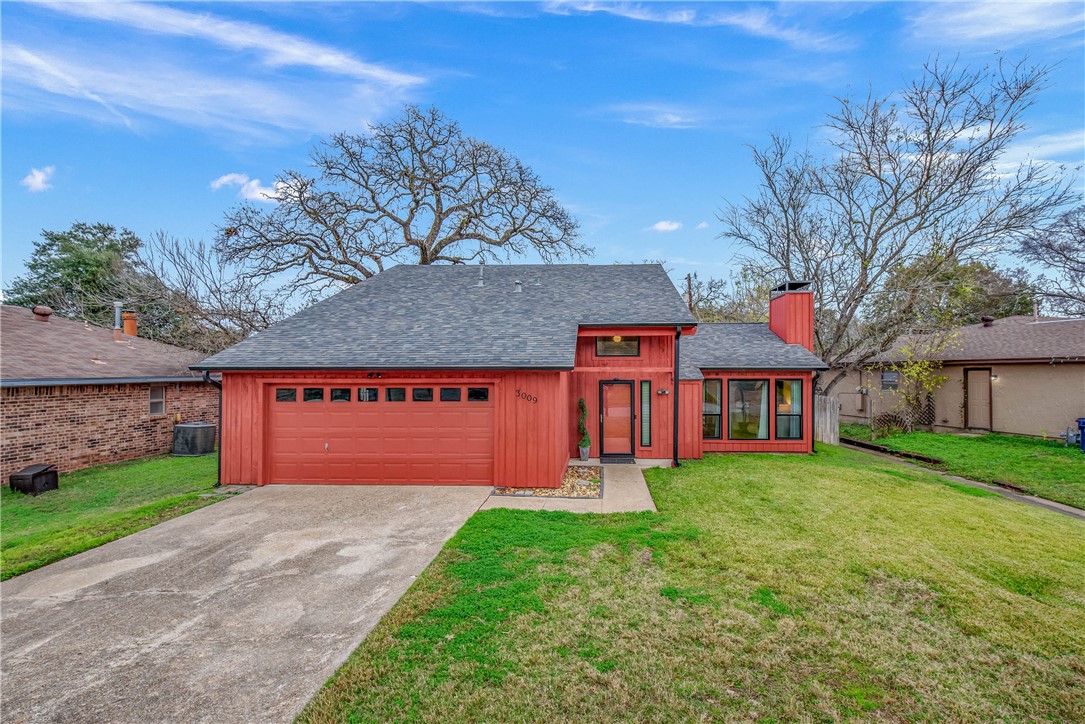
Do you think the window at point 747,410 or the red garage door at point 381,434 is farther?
the window at point 747,410

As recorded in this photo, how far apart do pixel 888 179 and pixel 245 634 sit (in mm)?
19643

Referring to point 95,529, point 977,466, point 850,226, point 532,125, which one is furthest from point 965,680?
point 532,125

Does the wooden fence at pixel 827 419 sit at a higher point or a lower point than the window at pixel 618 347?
lower

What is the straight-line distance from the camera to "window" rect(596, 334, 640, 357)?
423 inches

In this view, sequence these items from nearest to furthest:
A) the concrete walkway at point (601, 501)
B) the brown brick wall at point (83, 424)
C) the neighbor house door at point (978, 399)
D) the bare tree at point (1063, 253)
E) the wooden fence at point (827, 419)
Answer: the concrete walkway at point (601, 501) → the brown brick wall at point (83, 424) → the bare tree at point (1063, 253) → the wooden fence at point (827, 419) → the neighbor house door at point (978, 399)

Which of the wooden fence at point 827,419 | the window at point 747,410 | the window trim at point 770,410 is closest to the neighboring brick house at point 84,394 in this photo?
the window at point 747,410

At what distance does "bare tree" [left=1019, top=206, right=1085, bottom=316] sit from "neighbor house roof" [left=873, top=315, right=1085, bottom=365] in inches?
41.9

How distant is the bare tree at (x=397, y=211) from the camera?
1794 centimetres

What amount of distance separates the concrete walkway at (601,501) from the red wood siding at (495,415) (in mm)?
821

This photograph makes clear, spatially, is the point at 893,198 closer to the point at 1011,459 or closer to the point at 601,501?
the point at 1011,459

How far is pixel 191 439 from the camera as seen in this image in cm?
1208

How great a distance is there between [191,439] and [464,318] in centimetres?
843

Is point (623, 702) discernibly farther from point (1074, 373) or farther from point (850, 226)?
point (1074, 373)

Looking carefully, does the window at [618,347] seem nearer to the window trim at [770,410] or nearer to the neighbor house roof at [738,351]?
the neighbor house roof at [738,351]
